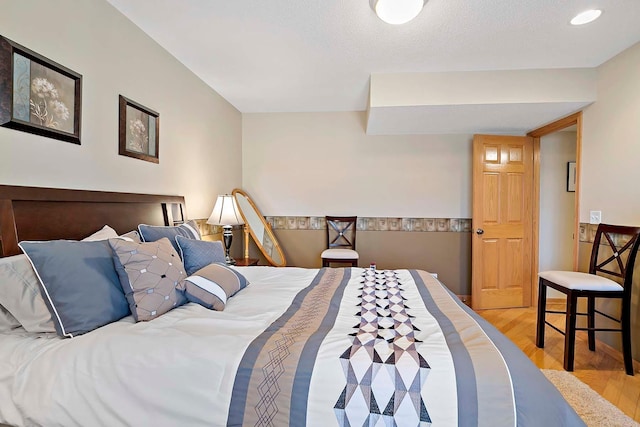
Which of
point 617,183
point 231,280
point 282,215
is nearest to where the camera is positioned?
point 231,280

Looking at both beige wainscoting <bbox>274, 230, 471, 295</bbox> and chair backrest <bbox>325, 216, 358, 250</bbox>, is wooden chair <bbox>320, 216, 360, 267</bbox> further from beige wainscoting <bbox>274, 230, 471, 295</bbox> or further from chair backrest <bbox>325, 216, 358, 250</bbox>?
beige wainscoting <bbox>274, 230, 471, 295</bbox>

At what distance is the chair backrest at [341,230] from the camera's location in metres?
4.13

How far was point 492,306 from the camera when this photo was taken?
377cm

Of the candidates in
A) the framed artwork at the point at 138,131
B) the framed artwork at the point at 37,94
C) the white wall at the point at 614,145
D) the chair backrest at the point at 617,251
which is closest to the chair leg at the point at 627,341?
the chair backrest at the point at 617,251

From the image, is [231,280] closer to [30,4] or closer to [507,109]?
[30,4]

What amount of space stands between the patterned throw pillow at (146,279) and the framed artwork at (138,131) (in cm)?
101

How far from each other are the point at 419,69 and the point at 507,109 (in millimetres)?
971

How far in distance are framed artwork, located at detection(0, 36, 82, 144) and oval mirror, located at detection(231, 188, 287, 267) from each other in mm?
2253

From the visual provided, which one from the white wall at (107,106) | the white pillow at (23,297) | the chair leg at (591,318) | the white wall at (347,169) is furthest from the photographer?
the white wall at (347,169)

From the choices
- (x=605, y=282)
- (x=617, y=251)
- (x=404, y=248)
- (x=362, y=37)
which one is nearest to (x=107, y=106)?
(x=362, y=37)

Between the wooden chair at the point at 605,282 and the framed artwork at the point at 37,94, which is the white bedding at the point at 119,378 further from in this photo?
the wooden chair at the point at 605,282

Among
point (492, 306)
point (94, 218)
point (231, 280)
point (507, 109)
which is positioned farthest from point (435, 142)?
point (94, 218)

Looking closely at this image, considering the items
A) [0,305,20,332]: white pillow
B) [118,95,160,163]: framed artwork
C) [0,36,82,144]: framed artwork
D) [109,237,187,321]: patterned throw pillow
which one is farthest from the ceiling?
[0,305,20,332]: white pillow

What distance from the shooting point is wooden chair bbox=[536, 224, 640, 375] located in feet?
7.52
